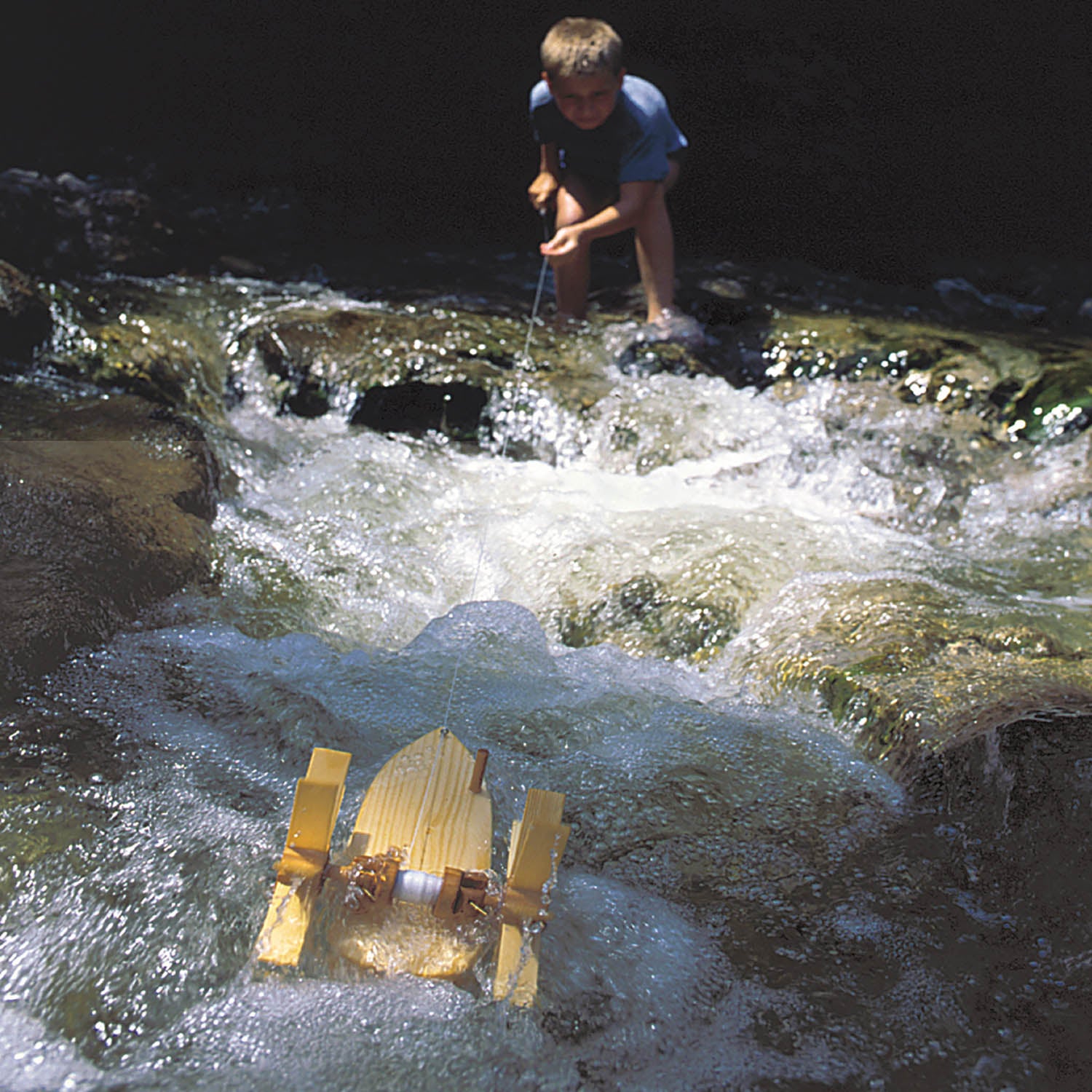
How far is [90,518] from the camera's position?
8.57 ft

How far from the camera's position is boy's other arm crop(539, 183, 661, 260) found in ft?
13.6

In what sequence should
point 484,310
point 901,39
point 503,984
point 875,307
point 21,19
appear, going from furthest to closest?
point 21,19 → point 901,39 → point 875,307 → point 484,310 → point 503,984

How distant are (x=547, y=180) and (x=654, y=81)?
2494 mm

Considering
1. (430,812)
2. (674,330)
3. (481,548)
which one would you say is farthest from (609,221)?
(430,812)

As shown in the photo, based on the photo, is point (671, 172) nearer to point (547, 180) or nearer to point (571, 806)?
point (547, 180)

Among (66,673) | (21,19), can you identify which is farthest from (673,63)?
(66,673)

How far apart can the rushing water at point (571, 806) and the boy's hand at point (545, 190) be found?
1.39m

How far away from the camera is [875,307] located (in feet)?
17.5

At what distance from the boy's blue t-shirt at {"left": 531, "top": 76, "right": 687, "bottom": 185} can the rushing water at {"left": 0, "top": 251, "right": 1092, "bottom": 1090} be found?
1.44 m

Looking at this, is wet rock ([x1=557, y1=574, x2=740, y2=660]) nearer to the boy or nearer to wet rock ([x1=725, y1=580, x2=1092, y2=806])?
wet rock ([x1=725, y1=580, x2=1092, y2=806])

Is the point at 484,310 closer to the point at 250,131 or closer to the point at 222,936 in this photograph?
the point at 250,131

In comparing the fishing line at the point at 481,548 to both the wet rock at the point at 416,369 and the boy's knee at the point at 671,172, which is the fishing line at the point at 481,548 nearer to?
the wet rock at the point at 416,369

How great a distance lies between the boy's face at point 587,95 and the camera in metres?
3.71

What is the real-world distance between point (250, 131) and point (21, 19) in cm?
152
